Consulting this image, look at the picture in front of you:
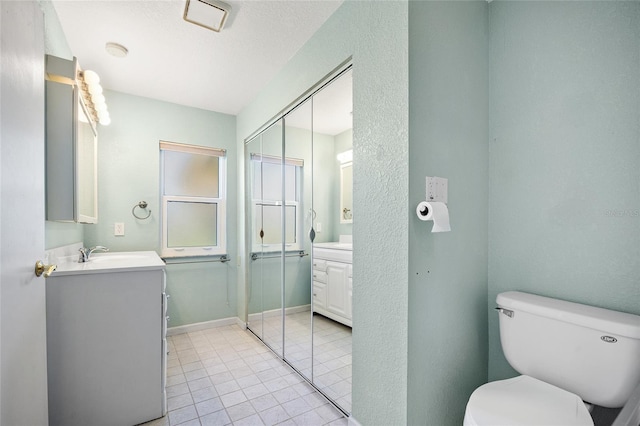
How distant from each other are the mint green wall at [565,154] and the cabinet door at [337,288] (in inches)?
31.9

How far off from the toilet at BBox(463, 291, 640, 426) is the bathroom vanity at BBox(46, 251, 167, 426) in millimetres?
1648

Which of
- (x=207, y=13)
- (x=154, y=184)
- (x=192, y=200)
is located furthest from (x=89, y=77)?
(x=192, y=200)

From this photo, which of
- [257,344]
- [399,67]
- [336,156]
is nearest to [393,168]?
[399,67]

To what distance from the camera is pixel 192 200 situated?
Result: 322cm

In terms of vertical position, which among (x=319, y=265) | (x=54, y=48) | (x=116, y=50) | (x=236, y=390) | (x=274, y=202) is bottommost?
(x=236, y=390)

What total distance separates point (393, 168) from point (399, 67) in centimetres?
45

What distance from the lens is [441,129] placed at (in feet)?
4.66

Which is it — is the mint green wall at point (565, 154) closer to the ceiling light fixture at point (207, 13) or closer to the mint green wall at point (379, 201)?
the mint green wall at point (379, 201)

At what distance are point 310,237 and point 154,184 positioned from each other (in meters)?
1.85

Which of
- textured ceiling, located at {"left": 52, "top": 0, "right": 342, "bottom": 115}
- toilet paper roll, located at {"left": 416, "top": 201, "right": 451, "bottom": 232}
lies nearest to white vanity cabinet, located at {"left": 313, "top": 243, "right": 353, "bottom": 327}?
toilet paper roll, located at {"left": 416, "top": 201, "right": 451, "bottom": 232}

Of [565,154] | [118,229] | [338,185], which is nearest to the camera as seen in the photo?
[565,154]

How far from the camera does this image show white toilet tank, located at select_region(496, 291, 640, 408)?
3.58 ft

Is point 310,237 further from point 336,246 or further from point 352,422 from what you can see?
point 352,422

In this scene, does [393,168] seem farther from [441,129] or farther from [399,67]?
[399,67]
